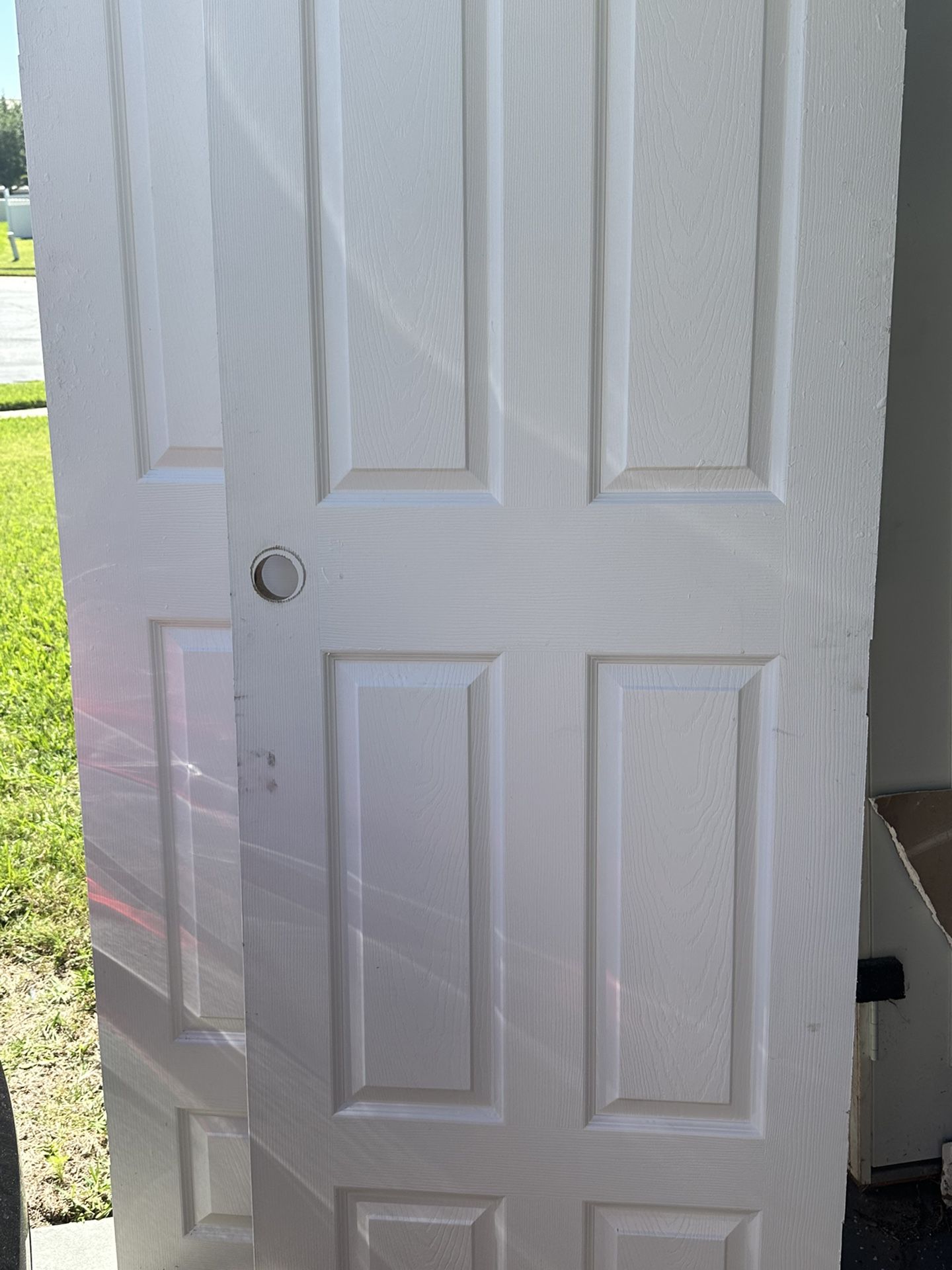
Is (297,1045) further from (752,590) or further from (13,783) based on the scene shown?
(13,783)

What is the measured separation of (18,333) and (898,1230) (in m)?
11.6

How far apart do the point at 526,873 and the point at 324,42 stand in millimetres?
1001

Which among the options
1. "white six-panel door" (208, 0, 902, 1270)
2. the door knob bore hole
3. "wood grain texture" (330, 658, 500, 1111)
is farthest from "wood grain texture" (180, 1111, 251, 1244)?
the door knob bore hole

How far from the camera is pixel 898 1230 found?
1.88m

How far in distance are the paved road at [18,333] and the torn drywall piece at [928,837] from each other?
35.7 ft

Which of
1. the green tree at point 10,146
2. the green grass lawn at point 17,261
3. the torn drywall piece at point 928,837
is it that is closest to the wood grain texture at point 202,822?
the torn drywall piece at point 928,837

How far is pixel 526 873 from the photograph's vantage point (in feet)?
4.67

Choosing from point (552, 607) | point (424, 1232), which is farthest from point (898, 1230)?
point (552, 607)

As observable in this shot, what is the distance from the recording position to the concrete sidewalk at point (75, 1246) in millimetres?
1861

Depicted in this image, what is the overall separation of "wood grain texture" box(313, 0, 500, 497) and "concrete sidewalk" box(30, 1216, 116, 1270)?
138cm

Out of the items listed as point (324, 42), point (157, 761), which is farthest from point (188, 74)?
point (157, 761)

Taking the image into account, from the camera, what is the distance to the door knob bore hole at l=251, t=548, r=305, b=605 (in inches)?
54.3

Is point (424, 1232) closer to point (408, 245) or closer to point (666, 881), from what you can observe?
point (666, 881)

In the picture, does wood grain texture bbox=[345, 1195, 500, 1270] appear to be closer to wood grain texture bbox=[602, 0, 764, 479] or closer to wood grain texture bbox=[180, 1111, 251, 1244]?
wood grain texture bbox=[180, 1111, 251, 1244]
